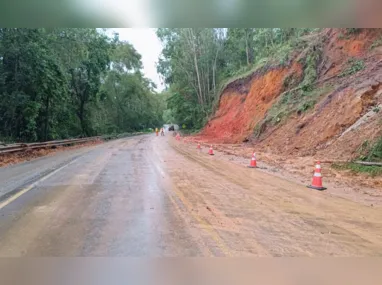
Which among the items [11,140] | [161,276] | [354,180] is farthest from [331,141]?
[11,140]

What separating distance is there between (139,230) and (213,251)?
1.35 meters

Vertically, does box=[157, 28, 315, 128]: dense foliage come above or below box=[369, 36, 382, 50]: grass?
above

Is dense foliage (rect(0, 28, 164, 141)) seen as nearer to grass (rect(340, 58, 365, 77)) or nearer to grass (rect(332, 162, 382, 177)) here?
grass (rect(340, 58, 365, 77))

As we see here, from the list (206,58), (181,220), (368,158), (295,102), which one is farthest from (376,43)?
(206,58)

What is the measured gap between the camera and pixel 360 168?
972 cm

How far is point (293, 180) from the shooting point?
9508 mm

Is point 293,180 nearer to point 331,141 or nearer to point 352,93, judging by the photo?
point 331,141

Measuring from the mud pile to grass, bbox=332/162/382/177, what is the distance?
69cm

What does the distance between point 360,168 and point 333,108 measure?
18.4ft

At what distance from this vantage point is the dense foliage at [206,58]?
1518 inches

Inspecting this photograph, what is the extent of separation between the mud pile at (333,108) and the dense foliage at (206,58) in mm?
13965

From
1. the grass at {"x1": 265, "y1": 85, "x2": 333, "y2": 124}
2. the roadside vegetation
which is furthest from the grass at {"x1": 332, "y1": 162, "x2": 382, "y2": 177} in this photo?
the grass at {"x1": 265, "y1": 85, "x2": 333, "y2": 124}

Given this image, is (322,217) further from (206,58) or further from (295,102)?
(206,58)

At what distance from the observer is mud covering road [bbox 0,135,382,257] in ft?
13.6
